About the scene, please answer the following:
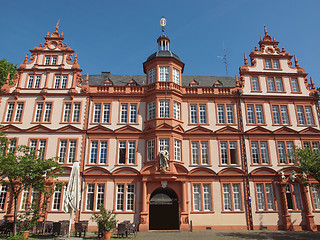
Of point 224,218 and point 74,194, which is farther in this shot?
point 224,218

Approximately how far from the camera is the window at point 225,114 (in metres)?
28.5

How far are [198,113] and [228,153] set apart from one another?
5.25 metres

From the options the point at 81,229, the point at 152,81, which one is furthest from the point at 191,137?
the point at 81,229

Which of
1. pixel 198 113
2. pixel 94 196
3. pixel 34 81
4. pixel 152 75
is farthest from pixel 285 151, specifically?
pixel 34 81

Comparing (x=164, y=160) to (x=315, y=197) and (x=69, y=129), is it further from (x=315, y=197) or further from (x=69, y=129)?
(x=315, y=197)

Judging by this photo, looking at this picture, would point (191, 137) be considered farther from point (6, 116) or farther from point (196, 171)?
point (6, 116)

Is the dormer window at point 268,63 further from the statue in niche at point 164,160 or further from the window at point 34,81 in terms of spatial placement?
the window at point 34,81

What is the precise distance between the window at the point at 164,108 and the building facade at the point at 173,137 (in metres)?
0.11

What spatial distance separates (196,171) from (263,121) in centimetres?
941

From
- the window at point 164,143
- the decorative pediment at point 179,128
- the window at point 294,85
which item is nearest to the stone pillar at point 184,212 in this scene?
the window at point 164,143

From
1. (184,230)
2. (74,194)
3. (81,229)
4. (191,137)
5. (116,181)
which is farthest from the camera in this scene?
(191,137)

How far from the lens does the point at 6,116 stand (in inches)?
1105

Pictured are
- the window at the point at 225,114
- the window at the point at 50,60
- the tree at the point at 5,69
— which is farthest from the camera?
the tree at the point at 5,69

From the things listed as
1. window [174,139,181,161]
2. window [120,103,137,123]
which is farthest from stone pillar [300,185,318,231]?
window [120,103,137,123]
